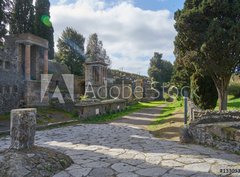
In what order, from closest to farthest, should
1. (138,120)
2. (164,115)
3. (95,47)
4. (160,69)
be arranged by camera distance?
(138,120) → (164,115) → (95,47) → (160,69)

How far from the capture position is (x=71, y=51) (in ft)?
143

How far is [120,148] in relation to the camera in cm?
769

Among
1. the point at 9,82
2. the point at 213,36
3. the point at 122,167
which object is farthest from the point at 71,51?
the point at 122,167

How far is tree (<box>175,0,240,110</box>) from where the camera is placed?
12461 millimetres

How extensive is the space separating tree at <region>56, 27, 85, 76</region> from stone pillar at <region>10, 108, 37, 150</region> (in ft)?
123

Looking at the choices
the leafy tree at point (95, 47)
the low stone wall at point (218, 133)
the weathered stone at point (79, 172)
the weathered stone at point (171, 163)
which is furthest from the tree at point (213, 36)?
the leafy tree at point (95, 47)

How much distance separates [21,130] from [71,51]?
127ft

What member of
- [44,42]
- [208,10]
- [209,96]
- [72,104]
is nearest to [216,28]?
[208,10]

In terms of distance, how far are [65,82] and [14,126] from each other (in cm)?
3107

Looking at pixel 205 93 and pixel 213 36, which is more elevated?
pixel 213 36

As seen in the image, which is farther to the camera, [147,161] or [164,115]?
[164,115]

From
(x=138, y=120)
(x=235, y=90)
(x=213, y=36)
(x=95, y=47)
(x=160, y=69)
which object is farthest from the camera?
(x=160, y=69)

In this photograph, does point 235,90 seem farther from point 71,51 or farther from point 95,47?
point 95,47

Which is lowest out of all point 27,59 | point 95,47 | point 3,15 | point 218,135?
point 218,135
